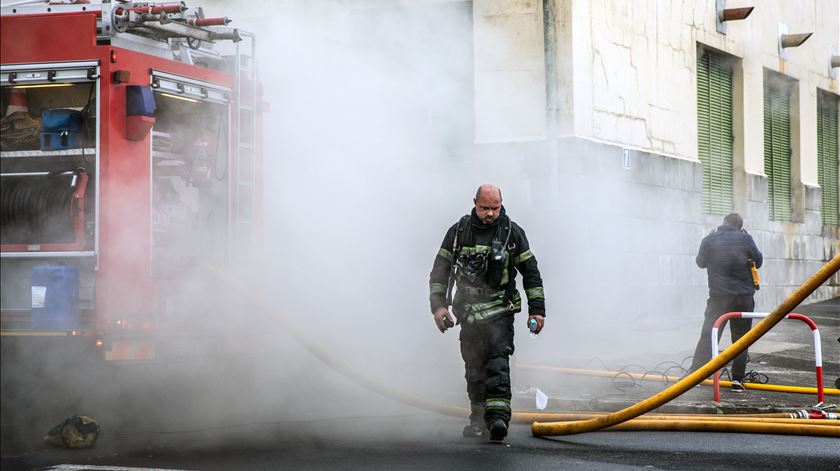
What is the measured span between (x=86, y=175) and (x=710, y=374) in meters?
3.89

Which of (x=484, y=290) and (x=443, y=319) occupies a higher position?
(x=484, y=290)

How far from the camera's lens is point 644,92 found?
46.6 feet

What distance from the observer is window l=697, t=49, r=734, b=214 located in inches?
653

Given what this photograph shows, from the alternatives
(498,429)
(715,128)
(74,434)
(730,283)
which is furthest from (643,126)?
(74,434)

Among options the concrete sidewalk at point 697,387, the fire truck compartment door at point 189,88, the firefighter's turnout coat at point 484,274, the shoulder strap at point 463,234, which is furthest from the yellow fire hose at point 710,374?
the fire truck compartment door at point 189,88

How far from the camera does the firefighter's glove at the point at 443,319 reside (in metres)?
7.17

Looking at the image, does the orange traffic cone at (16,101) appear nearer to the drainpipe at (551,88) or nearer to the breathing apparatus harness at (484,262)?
the breathing apparatus harness at (484,262)

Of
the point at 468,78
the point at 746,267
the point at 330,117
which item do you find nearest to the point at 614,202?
the point at 468,78

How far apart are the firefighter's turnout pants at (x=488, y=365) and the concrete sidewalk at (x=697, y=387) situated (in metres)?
1.37

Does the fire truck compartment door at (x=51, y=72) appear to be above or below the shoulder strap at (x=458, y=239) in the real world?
above

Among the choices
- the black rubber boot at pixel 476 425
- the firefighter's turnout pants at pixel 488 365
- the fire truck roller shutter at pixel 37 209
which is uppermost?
the fire truck roller shutter at pixel 37 209

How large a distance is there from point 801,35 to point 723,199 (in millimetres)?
2869

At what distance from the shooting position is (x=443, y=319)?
7.20 meters

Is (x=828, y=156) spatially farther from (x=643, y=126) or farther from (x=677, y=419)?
(x=677, y=419)
